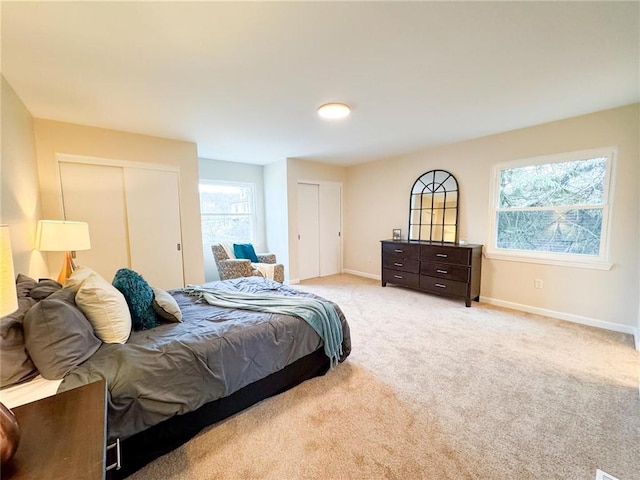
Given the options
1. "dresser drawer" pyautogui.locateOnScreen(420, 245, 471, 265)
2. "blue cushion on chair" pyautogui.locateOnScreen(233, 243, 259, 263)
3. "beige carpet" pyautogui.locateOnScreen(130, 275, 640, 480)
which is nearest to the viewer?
"beige carpet" pyautogui.locateOnScreen(130, 275, 640, 480)

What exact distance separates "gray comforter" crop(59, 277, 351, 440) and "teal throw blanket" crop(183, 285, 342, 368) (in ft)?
0.21

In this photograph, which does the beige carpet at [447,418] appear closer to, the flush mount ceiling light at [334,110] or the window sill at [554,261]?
the window sill at [554,261]

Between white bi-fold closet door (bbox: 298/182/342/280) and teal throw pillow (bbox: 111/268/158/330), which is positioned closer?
teal throw pillow (bbox: 111/268/158/330)

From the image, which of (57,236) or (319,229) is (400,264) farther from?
(57,236)

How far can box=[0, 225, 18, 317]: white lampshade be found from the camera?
80 centimetres

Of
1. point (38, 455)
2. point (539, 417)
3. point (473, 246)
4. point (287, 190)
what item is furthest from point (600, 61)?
point (287, 190)

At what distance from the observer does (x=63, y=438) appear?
0.83 metres

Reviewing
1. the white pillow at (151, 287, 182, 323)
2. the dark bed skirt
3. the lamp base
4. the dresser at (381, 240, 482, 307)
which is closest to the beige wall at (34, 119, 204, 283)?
the lamp base

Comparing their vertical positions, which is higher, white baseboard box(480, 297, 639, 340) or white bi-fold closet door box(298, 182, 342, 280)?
white bi-fold closet door box(298, 182, 342, 280)

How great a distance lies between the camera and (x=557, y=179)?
3.36m

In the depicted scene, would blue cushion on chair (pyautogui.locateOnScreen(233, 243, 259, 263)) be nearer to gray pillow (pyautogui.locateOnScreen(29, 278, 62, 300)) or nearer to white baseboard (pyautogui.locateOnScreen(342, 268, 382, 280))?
white baseboard (pyautogui.locateOnScreen(342, 268, 382, 280))

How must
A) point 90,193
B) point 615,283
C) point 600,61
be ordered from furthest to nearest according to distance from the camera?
point 90,193 → point 615,283 → point 600,61

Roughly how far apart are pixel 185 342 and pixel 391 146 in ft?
12.9

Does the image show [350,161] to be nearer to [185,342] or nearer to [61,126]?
[61,126]
